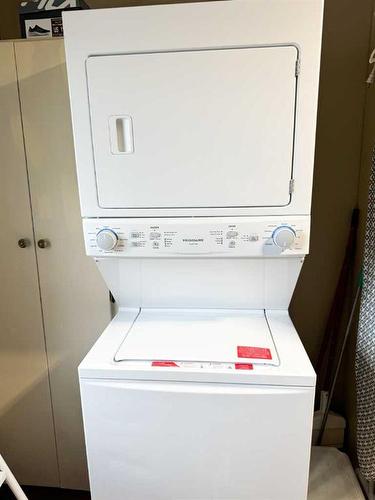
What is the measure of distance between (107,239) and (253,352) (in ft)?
2.06

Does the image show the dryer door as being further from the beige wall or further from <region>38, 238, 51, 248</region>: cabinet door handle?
the beige wall

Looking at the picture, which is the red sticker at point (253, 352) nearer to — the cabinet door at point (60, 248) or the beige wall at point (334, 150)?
the cabinet door at point (60, 248)

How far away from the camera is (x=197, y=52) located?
121 centimetres

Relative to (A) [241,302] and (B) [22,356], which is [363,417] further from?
(B) [22,356]

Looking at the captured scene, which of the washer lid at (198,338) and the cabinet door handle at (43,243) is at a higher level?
the cabinet door handle at (43,243)

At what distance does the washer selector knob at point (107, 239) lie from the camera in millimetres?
1355

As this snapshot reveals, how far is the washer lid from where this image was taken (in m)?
1.26

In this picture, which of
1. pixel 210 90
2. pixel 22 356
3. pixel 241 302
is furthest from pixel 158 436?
pixel 210 90

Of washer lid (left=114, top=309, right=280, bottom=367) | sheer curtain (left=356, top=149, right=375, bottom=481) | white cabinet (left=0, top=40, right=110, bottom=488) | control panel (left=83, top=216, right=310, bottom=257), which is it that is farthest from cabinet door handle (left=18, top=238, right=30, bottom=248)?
sheer curtain (left=356, top=149, right=375, bottom=481)

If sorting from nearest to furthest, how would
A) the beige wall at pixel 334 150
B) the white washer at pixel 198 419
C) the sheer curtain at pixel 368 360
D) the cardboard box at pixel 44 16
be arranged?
the white washer at pixel 198 419 → the sheer curtain at pixel 368 360 → the cardboard box at pixel 44 16 → the beige wall at pixel 334 150

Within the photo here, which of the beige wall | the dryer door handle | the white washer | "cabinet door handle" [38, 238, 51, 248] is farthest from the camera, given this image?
the beige wall

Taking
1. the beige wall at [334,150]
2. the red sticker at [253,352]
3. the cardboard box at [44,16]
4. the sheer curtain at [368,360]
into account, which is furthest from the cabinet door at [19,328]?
the sheer curtain at [368,360]

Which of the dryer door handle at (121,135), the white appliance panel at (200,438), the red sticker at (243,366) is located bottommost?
the white appliance panel at (200,438)

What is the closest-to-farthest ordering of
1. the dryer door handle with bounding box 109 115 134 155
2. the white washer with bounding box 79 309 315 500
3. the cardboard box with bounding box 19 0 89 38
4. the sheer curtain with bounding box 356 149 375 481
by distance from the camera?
the white washer with bounding box 79 309 315 500
the dryer door handle with bounding box 109 115 134 155
the sheer curtain with bounding box 356 149 375 481
the cardboard box with bounding box 19 0 89 38
